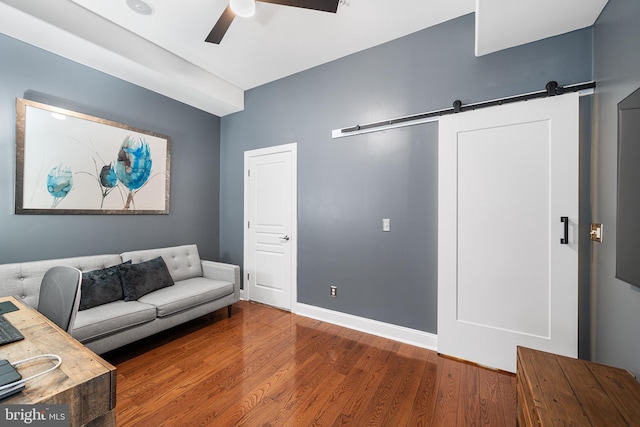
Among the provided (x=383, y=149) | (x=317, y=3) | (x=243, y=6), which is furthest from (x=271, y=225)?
(x=317, y=3)

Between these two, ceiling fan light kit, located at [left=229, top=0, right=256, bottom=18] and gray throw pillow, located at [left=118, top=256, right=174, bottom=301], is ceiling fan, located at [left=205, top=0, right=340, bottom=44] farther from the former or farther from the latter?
gray throw pillow, located at [left=118, top=256, right=174, bottom=301]

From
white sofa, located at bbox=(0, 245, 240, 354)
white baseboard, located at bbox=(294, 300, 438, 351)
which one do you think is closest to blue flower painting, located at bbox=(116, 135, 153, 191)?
white sofa, located at bbox=(0, 245, 240, 354)

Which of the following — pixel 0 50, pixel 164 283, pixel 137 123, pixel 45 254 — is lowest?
pixel 164 283

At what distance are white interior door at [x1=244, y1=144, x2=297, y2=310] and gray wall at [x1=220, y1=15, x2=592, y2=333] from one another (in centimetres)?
17

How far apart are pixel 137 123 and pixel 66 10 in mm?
1111

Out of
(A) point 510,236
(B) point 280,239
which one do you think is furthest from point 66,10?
(A) point 510,236

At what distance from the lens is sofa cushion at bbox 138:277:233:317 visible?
242 cm

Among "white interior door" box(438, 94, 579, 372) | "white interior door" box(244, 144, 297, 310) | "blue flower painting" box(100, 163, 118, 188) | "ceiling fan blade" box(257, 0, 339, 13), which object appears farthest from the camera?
"white interior door" box(244, 144, 297, 310)

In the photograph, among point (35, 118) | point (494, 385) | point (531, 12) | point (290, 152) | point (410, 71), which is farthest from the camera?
point (290, 152)

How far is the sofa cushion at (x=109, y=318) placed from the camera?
1.90 meters

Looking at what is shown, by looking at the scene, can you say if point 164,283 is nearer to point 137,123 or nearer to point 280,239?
point 280,239

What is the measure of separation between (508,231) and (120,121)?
4018 millimetres

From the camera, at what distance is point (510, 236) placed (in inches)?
81.0

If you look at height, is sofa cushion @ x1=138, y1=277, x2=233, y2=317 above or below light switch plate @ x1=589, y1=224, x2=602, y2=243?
below
